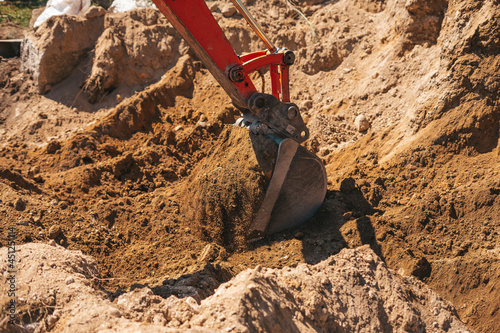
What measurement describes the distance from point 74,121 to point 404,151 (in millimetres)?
6420

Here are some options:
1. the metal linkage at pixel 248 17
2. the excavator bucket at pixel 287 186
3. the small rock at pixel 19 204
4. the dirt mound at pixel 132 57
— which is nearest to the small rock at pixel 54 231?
the small rock at pixel 19 204

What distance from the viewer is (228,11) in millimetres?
9977

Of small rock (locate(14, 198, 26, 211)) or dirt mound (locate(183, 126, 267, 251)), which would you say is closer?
dirt mound (locate(183, 126, 267, 251))

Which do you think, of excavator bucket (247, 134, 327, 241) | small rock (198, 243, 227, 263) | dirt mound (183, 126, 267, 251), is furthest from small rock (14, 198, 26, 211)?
excavator bucket (247, 134, 327, 241)

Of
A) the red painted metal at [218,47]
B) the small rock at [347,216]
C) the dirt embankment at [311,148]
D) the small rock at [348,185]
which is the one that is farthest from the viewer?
the small rock at [348,185]

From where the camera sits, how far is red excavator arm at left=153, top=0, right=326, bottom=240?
5.36 meters

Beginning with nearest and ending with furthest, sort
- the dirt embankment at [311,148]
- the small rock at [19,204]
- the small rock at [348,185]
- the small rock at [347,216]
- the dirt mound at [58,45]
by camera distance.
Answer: the dirt embankment at [311,148] < the small rock at [347,216] < the small rock at [19,204] < the small rock at [348,185] < the dirt mound at [58,45]

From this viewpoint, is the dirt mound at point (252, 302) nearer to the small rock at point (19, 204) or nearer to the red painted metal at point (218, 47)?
the small rock at point (19, 204)

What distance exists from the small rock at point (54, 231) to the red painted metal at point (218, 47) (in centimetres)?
248

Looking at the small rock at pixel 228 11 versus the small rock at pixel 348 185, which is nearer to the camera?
the small rock at pixel 348 185

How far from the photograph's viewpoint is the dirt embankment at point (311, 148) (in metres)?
5.18

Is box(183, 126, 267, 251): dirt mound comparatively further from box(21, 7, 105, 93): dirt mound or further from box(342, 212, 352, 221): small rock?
box(21, 7, 105, 93): dirt mound

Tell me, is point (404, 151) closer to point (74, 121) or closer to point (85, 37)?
point (74, 121)

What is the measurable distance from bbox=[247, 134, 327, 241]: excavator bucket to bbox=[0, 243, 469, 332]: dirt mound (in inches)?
47.9
